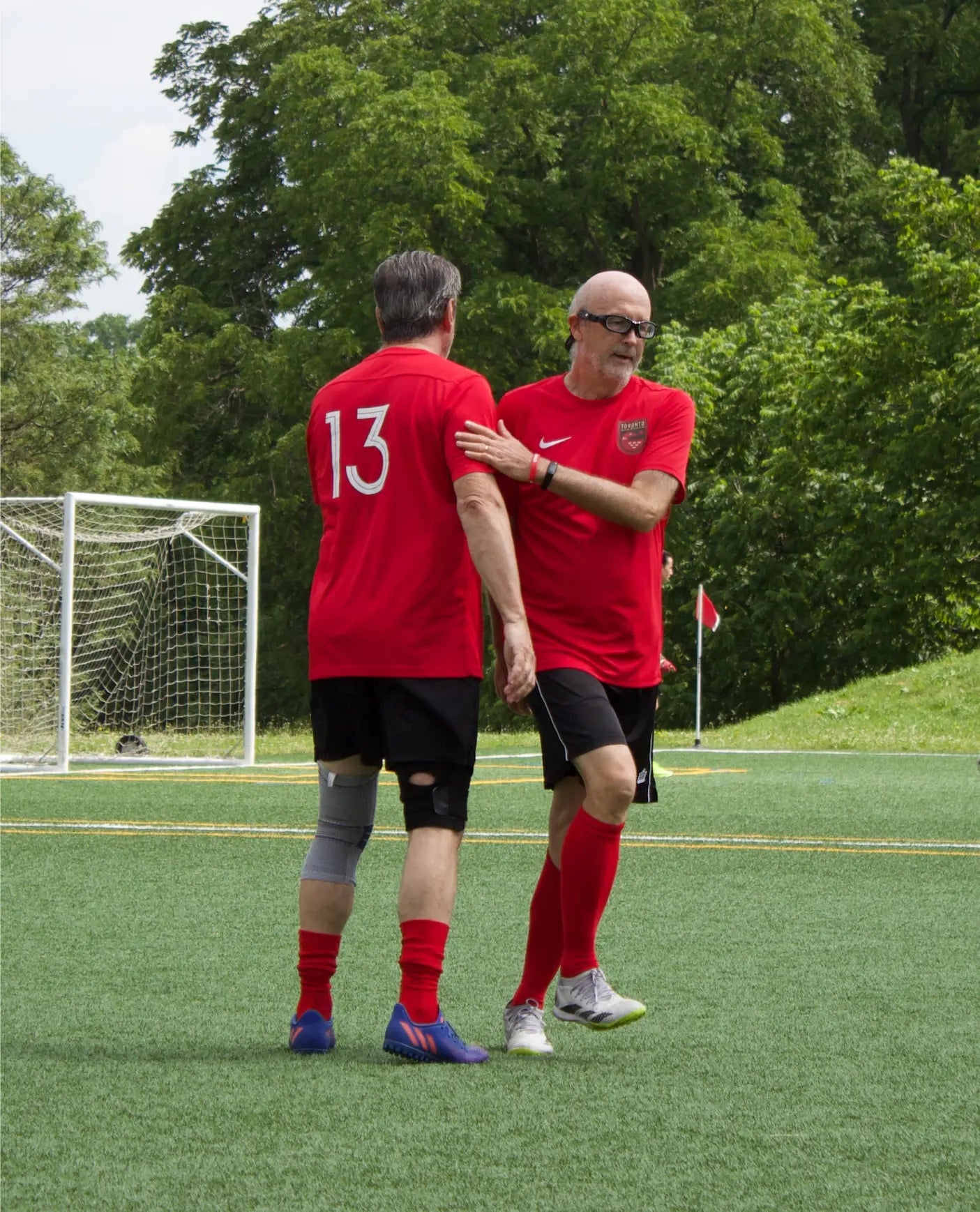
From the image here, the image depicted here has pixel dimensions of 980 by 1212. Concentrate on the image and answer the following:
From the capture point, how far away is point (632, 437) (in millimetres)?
4621

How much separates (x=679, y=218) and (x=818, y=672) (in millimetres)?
8713

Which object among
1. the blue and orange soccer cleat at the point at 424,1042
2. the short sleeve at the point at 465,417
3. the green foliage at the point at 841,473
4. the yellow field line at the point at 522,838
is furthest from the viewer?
the green foliage at the point at 841,473

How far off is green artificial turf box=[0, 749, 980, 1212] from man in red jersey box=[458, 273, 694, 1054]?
0.23 meters

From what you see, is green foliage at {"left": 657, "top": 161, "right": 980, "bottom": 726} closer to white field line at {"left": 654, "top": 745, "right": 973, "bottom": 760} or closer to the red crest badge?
white field line at {"left": 654, "top": 745, "right": 973, "bottom": 760}

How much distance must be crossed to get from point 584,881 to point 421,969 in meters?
0.47

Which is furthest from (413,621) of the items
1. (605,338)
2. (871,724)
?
(871,724)

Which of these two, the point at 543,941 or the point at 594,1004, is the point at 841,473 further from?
the point at 594,1004

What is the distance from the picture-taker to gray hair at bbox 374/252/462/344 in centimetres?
446

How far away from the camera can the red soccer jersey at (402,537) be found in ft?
14.1

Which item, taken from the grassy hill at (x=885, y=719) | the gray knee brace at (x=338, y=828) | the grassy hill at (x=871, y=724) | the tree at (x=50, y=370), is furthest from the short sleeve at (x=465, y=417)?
the tree at (x=50, y=370)

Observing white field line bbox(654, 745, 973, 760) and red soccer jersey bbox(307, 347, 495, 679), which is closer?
red soccer jersey bbox(307, 347, 495, 679)

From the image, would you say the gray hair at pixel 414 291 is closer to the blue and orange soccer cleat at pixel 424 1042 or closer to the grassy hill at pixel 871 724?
the blue and orange soccer cleat at pixel 424 1042

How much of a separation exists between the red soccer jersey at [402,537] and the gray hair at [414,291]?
15 cm

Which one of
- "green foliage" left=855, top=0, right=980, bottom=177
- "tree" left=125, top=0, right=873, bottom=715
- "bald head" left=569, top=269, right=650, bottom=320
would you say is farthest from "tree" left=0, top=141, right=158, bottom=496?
"bald head" left=569, top=269, right=650, bottom=320
